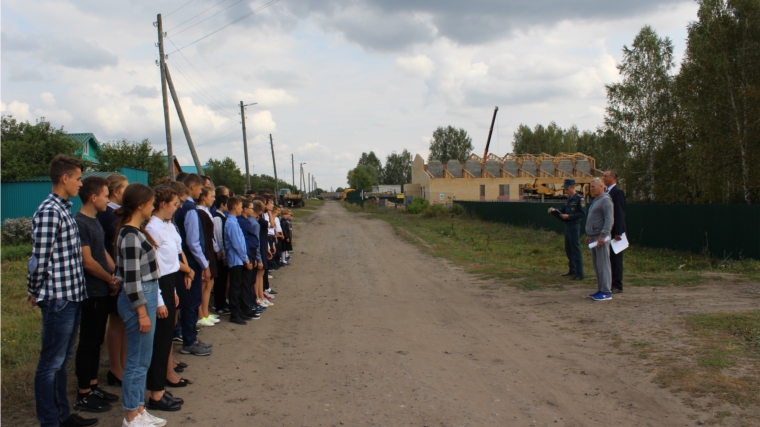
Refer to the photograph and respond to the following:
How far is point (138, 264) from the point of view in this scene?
146 inches

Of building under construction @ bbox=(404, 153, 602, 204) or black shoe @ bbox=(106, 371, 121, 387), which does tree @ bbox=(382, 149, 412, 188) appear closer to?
building under construction @ bbox=(404, 153, 602, 204)

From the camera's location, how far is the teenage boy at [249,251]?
7276 mm

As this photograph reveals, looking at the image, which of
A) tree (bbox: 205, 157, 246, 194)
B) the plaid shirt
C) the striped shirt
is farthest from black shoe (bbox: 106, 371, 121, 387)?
tree (bbox: 205, 157, 246, 194)

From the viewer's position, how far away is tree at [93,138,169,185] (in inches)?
1319

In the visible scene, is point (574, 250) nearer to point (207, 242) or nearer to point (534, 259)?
point (534, 259)

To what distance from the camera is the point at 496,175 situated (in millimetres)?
56812

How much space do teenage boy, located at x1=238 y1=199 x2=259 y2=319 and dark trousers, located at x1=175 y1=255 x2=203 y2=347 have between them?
1283mm

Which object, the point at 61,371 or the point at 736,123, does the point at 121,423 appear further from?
the point at 736,123

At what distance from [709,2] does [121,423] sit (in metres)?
28.1

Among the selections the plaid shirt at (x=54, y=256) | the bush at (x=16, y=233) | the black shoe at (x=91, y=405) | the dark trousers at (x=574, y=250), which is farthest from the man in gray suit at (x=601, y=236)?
the bush at (x=16, y=233)

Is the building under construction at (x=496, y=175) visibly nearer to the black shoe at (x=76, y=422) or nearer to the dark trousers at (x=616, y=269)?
the dark trousers at (x=616, y=269)

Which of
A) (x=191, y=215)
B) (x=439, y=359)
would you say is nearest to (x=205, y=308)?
(x=191, y=215)

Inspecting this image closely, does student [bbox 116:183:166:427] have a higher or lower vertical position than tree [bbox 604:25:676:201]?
lower

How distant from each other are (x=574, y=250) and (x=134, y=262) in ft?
26.9
